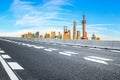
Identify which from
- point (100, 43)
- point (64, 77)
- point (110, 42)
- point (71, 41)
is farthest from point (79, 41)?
point (64, 77)

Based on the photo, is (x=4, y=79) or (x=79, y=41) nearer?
(x=4, y=79)

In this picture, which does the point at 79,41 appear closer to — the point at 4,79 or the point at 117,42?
the point at 117,42

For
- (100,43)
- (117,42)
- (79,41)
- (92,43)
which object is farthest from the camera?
(79,41)

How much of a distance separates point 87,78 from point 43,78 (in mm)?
1144

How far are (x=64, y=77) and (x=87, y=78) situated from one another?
61 cm

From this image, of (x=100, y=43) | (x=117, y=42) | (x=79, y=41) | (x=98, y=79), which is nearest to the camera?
(x=98, y=79)

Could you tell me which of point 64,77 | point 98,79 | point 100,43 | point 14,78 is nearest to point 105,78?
point 98,79

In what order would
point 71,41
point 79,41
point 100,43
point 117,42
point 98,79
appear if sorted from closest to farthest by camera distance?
point 98,79 → point 117,42 → point 100,43 → point 79,41 → point 71,41

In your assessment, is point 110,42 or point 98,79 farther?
point 110,42

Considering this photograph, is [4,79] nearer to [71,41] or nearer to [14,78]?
[14,78]

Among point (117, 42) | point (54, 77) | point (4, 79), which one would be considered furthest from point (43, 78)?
point (117, 42)

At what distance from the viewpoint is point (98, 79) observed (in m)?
7.07

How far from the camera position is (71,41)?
42594mm

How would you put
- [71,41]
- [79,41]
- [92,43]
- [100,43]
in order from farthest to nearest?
1. [71,41]
2. [79,41]
3. [92,43]
4. [100,43]
